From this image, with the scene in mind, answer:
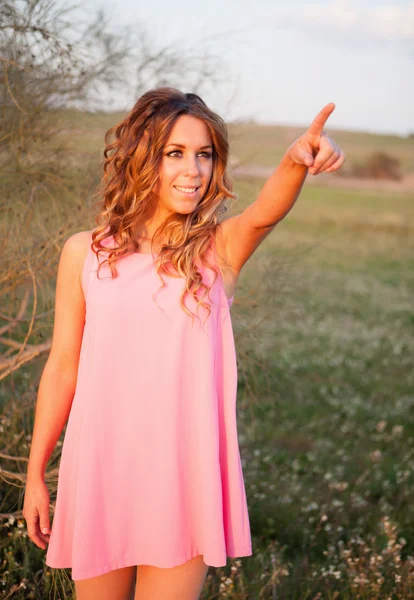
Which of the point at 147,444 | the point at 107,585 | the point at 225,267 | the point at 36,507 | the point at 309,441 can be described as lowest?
the point at 309,441

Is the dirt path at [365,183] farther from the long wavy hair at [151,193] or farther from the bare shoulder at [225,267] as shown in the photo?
the bare shoulder at [225,267]

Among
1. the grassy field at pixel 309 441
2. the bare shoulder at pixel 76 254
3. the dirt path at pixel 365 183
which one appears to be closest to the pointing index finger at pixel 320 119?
the bare shoulder at pixel 76 254

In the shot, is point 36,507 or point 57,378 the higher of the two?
point 57,378

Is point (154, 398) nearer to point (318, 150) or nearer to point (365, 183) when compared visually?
point (318, 150)

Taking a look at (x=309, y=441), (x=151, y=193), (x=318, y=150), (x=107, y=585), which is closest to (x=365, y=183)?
(x=309, y=441)

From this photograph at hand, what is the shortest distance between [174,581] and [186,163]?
130 cm

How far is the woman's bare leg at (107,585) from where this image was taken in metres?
2.09

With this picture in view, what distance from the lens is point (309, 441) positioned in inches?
241

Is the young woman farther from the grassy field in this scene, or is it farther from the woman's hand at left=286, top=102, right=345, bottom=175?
the grassy field

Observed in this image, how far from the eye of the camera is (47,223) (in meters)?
3.79

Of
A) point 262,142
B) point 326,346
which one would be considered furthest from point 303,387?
point 262,142

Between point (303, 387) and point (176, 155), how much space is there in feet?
18.8

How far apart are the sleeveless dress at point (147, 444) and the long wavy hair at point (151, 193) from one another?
0.09 meters

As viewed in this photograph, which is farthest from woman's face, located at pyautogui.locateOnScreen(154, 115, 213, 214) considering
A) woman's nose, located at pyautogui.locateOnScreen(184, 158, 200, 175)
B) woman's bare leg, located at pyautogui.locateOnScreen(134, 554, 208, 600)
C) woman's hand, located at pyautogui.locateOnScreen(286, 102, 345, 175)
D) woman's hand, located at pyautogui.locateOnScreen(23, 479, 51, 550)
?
woman's bare leg, located at pyautogui.locateOnScreen(134, 554, 208, 600)
